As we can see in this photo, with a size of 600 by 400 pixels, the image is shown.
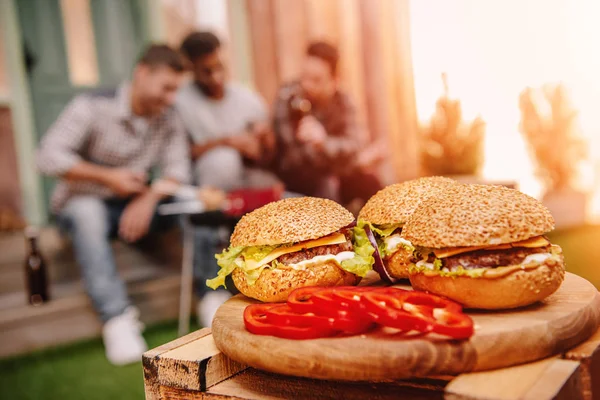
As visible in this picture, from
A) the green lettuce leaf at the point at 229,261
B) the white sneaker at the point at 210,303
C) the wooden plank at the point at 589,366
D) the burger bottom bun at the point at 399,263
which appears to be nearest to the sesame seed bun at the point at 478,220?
the burger bottom bun at the point at 399,263

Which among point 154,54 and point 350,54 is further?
point 350,54

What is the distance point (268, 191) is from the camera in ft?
12.0

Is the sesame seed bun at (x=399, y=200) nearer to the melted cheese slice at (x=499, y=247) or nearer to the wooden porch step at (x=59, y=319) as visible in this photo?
the melted cheese slice at (x=499, y=247)

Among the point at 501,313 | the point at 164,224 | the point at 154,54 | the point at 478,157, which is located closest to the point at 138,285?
the point at 164,224

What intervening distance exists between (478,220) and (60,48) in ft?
19.1

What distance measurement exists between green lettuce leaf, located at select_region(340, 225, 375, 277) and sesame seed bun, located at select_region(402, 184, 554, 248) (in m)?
0.18

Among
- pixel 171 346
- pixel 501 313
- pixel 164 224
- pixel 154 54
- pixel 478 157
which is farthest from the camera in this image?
pixel 478 157

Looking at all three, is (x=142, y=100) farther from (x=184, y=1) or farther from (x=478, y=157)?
(x=478, y=157)

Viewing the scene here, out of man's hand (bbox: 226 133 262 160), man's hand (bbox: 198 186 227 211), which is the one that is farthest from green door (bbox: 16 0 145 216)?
man's hand (bbox: 198 186 227 211)

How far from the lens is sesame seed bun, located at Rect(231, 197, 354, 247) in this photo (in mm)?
1677

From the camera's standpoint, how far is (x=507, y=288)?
1405 mm

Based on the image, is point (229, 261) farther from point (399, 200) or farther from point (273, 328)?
point (399, 200)

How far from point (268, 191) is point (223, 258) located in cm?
189

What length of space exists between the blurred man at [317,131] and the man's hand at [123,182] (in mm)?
1209
